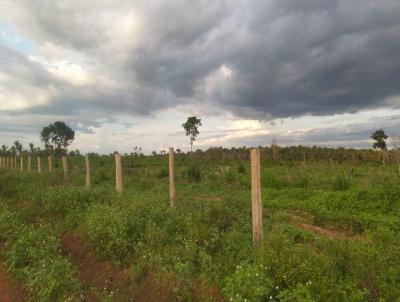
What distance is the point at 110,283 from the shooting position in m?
5.69

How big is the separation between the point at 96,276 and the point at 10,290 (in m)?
1.36

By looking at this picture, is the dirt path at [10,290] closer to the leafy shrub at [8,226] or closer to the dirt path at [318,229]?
the leafy shrub at [8,226]

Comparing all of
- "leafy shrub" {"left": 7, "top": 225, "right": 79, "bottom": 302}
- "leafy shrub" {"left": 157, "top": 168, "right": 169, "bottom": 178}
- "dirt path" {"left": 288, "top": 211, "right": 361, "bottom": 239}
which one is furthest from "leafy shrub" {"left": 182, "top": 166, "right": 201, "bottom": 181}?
"leafy shrub" {"left": 7, "top": 225, "right": 79, "bottom": 302}

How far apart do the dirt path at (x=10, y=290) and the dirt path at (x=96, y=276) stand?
2.88 feet

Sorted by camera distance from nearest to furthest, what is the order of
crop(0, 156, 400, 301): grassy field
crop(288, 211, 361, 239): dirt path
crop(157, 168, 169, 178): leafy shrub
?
crop(0, 156, 400, 301): grassy field
crop(288, 211, 361, 239): dirt path
crop(157, 168, 169, 178): leafy shrub

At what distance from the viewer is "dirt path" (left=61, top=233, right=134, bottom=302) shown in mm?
5266

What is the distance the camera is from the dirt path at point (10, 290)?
214 inches

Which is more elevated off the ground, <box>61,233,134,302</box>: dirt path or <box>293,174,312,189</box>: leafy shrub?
<box>293,174,312,189</box>: leafy shrub

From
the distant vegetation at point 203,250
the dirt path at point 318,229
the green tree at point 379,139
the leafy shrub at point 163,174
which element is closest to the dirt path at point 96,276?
the distant vegetation at point 203,250

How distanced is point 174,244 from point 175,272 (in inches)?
43.9

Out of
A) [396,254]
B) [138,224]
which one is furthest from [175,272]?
[396,254]

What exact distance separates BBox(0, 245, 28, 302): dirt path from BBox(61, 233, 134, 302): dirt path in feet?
2.88

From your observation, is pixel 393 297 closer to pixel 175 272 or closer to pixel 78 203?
pixel 175 272

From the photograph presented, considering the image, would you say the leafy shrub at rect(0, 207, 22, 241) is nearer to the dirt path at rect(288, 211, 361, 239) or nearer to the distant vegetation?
the distant vegetation
